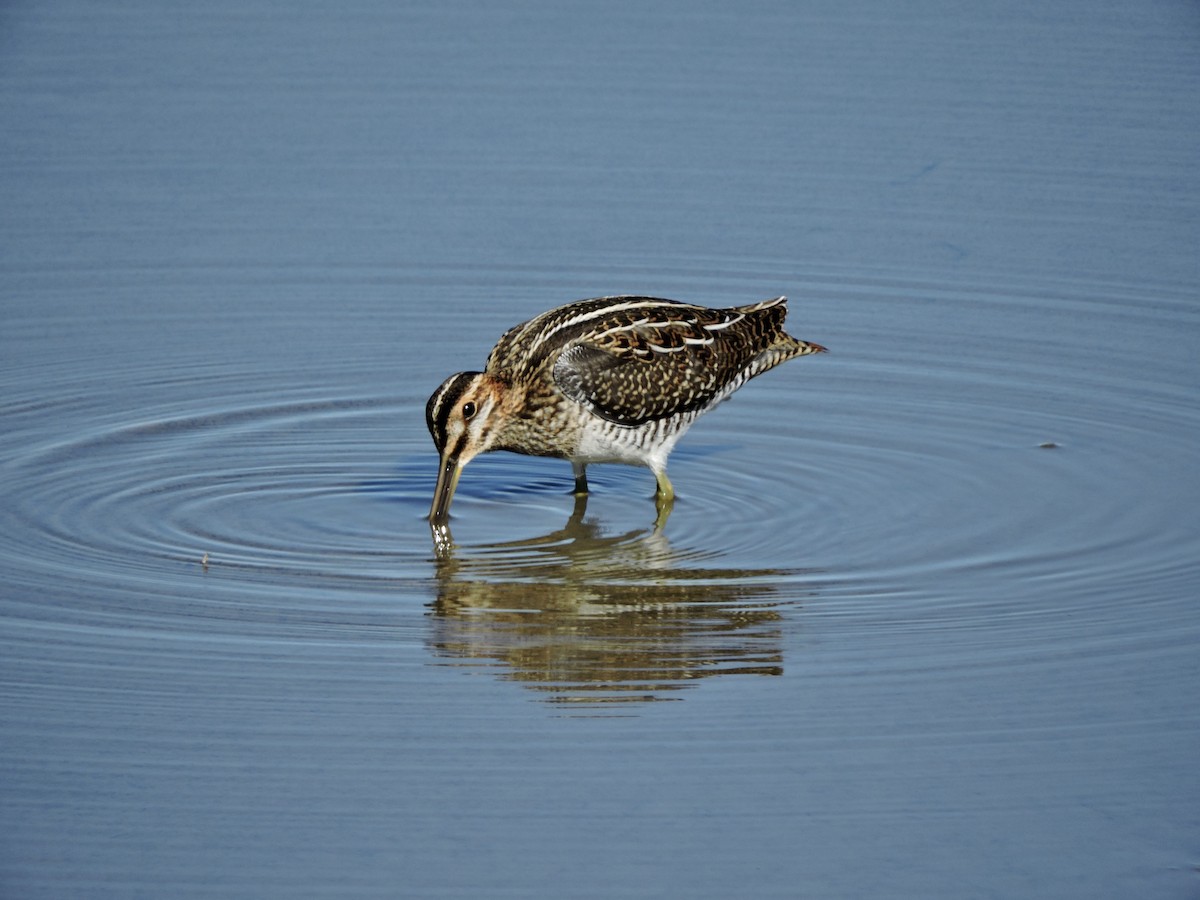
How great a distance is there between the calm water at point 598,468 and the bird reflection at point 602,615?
3 centimetres

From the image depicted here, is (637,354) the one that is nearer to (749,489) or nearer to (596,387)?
(596,387)

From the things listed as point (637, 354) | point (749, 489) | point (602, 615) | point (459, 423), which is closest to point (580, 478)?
point (637, 354)

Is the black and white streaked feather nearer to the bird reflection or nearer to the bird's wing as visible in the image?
the bird's wing

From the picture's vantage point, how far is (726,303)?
14.3 m

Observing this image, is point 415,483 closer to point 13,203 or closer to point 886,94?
point 13,203

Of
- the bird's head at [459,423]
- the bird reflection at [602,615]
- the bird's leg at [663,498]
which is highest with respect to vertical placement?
the bird's head at [459,423]

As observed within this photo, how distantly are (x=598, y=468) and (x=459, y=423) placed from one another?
80.2 inches

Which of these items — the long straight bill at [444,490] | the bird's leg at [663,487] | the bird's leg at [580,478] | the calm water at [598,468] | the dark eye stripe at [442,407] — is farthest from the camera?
the bird's leg at [580,478]

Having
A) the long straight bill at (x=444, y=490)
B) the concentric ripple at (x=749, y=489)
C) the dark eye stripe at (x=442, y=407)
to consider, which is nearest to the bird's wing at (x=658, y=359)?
the concentric ripple at (x=749, y=489)

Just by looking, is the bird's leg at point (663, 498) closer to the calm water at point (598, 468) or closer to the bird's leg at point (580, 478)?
the calm water at point (598, 468)

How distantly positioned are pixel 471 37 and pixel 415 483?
8418 mm

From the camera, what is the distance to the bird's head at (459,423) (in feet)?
36.6

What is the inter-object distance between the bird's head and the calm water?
29 cm

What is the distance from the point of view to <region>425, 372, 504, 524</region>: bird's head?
11141 millimetres
